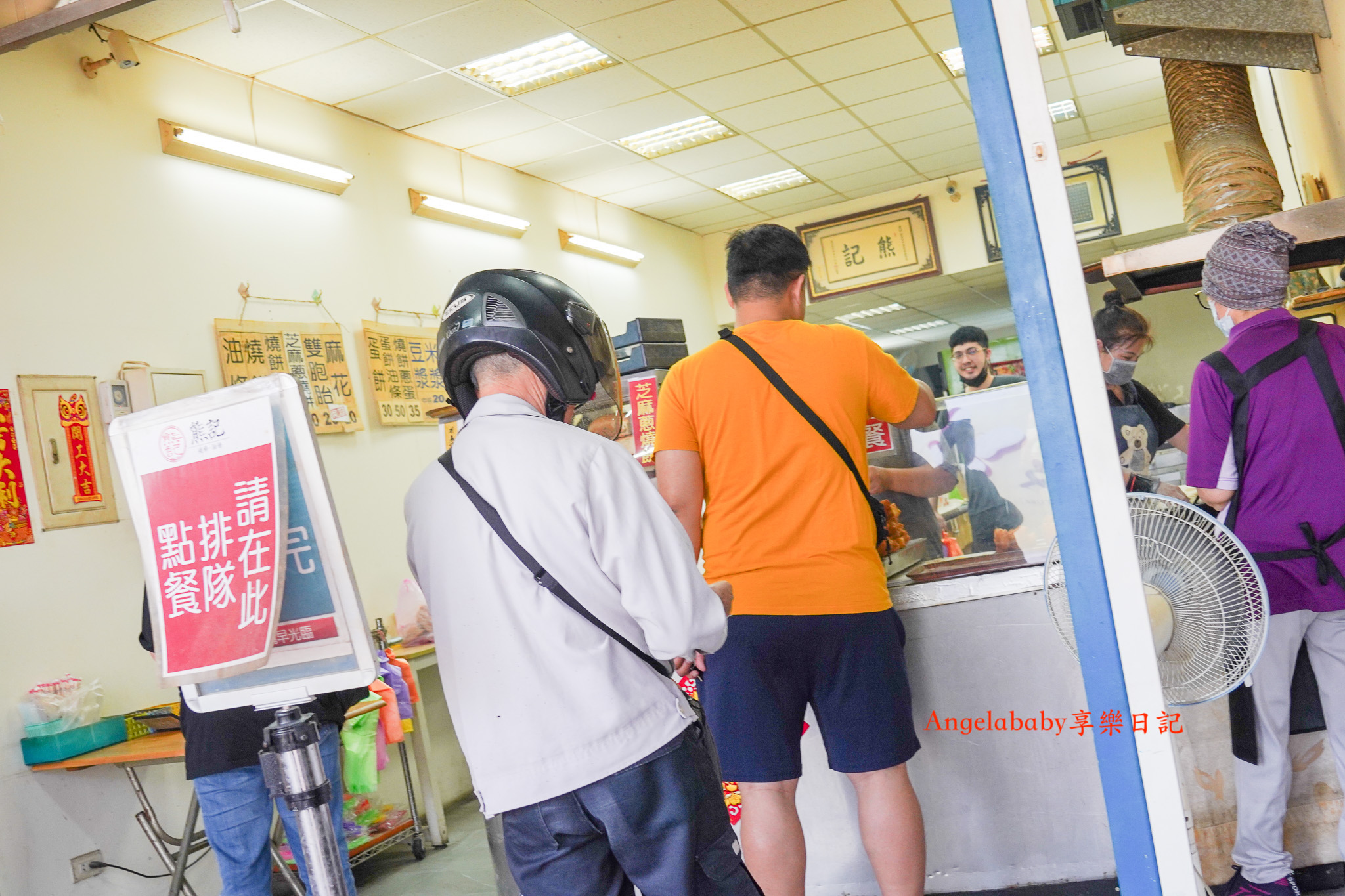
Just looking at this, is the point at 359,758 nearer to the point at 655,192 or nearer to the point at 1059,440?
the point at 1059,440

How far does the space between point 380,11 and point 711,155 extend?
3.06m

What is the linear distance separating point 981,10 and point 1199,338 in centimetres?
1116

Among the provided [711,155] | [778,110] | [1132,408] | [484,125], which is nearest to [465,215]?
[484,125]

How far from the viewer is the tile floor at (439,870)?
3795 millimetres

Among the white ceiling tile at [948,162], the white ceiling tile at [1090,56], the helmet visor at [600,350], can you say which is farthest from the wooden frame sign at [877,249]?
the helmet visor at [600,350]

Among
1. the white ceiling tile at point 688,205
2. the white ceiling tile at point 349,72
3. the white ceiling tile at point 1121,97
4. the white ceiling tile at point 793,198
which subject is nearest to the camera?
the white ceiling tile at point 349,72

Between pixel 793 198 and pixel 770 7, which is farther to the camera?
pixel 793 198

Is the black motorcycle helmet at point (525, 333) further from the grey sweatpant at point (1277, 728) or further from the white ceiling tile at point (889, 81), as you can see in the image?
the white ceiling tile at point (889, 81)

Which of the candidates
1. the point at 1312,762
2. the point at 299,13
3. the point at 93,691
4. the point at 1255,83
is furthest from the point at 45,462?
the point at 1255,83

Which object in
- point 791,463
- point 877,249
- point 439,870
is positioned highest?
point 877,249

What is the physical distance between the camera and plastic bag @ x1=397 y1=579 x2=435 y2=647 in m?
4.59

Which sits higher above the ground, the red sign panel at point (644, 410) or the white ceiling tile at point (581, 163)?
the white ceiling tile at point (581, 163)

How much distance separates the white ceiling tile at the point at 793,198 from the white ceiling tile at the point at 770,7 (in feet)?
10.3

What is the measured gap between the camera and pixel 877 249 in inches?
329
